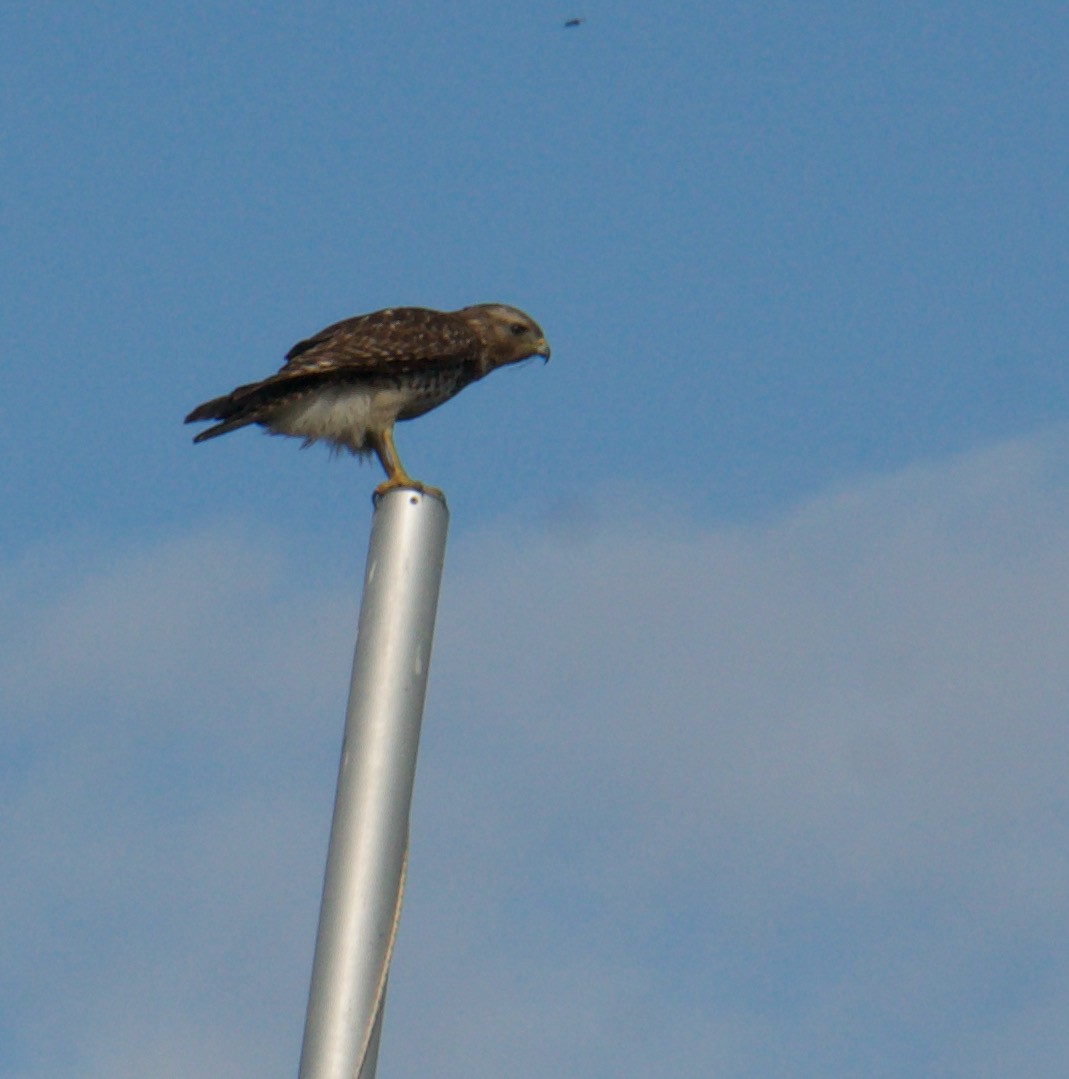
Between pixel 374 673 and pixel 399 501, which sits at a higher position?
pixel 399 501

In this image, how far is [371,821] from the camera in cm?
467

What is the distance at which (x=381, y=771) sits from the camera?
470cm

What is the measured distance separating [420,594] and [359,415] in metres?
4.37

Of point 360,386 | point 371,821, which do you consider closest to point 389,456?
point 360,386

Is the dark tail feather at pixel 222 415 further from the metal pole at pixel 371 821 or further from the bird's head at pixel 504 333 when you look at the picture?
the metal pole at pixel 371 821

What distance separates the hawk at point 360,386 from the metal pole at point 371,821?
→ 3495mm

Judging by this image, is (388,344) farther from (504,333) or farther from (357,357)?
(504,333)

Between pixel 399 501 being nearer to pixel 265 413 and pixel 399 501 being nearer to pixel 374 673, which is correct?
pixel 374 673

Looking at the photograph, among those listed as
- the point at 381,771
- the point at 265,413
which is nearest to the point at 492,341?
the point at 265,413

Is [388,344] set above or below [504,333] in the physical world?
below

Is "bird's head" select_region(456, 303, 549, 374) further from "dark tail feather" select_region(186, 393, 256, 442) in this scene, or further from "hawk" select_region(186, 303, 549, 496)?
"dark tail feather" select_region(186, 393, 256, 442)

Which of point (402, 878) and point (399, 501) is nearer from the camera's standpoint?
point (402, 878)

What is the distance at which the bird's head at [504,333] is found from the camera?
10945 mm

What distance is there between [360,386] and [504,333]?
1.96 meters
